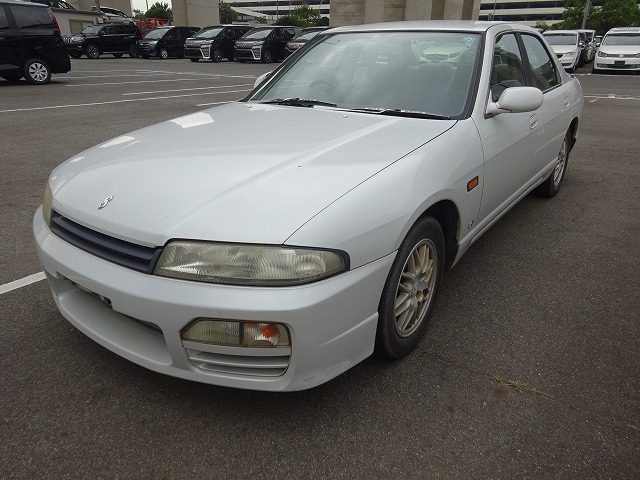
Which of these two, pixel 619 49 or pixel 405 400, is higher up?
pixel 405 400

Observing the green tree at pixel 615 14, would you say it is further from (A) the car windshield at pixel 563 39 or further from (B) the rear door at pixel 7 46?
(B) the rear door at pixel 7 46

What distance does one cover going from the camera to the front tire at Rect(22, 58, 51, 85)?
39.4 feet

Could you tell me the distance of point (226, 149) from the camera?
7.78 ft

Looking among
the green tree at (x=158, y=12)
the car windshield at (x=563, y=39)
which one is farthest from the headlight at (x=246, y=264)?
the green tree at (x=158, y=12)

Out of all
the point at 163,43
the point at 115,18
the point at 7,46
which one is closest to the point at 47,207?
the point at 7,46

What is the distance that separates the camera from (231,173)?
210 cm

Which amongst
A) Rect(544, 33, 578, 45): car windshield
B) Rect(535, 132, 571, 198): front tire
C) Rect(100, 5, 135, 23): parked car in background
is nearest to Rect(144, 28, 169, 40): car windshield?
Rect(100, 5, 135, 23): parked car in background

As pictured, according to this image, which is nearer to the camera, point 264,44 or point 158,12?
point 264,44

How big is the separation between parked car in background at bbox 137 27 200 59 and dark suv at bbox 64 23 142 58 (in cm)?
69

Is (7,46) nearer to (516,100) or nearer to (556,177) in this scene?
(556,177)

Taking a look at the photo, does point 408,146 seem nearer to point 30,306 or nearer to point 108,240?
point 108,240

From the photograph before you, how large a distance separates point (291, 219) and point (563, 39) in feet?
69.4

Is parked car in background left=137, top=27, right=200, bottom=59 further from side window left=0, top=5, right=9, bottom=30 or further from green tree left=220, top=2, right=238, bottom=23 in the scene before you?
green tree left=220, top=2, right=238, bottom=23

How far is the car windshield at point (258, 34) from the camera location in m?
Result: 22.9
